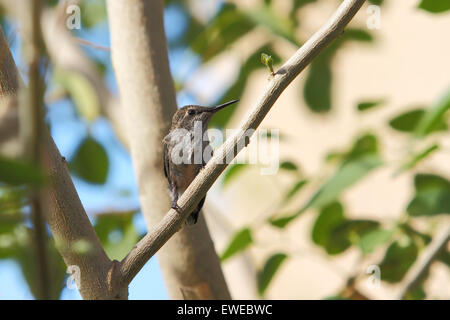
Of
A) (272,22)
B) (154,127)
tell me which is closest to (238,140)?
(154,127)

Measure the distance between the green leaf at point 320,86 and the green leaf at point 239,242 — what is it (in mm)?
1089

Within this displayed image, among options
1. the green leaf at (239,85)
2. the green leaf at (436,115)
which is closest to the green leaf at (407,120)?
the green leaf at (436,115)

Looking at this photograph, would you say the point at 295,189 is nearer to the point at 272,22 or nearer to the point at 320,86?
the point at 272,22

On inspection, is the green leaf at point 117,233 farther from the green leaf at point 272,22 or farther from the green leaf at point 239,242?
the green leaf at point 272,22

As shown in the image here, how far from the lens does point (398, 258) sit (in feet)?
8.10

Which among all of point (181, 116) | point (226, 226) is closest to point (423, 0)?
point (181, 116)

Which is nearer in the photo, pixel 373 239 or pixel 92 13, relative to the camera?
pixel 373 239

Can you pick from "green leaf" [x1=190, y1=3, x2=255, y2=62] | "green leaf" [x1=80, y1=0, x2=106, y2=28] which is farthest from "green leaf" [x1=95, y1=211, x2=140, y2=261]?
"green leaf" [x1=80, y1=0, x2=106, y2=28]

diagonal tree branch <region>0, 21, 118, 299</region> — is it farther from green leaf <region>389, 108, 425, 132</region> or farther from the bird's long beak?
green leaf <region>389, 108, 425, 132</region>

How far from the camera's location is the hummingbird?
2535mm

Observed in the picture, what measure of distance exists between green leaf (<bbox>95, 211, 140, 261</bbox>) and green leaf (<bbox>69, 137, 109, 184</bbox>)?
0.27m

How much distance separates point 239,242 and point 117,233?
0.68 metres
